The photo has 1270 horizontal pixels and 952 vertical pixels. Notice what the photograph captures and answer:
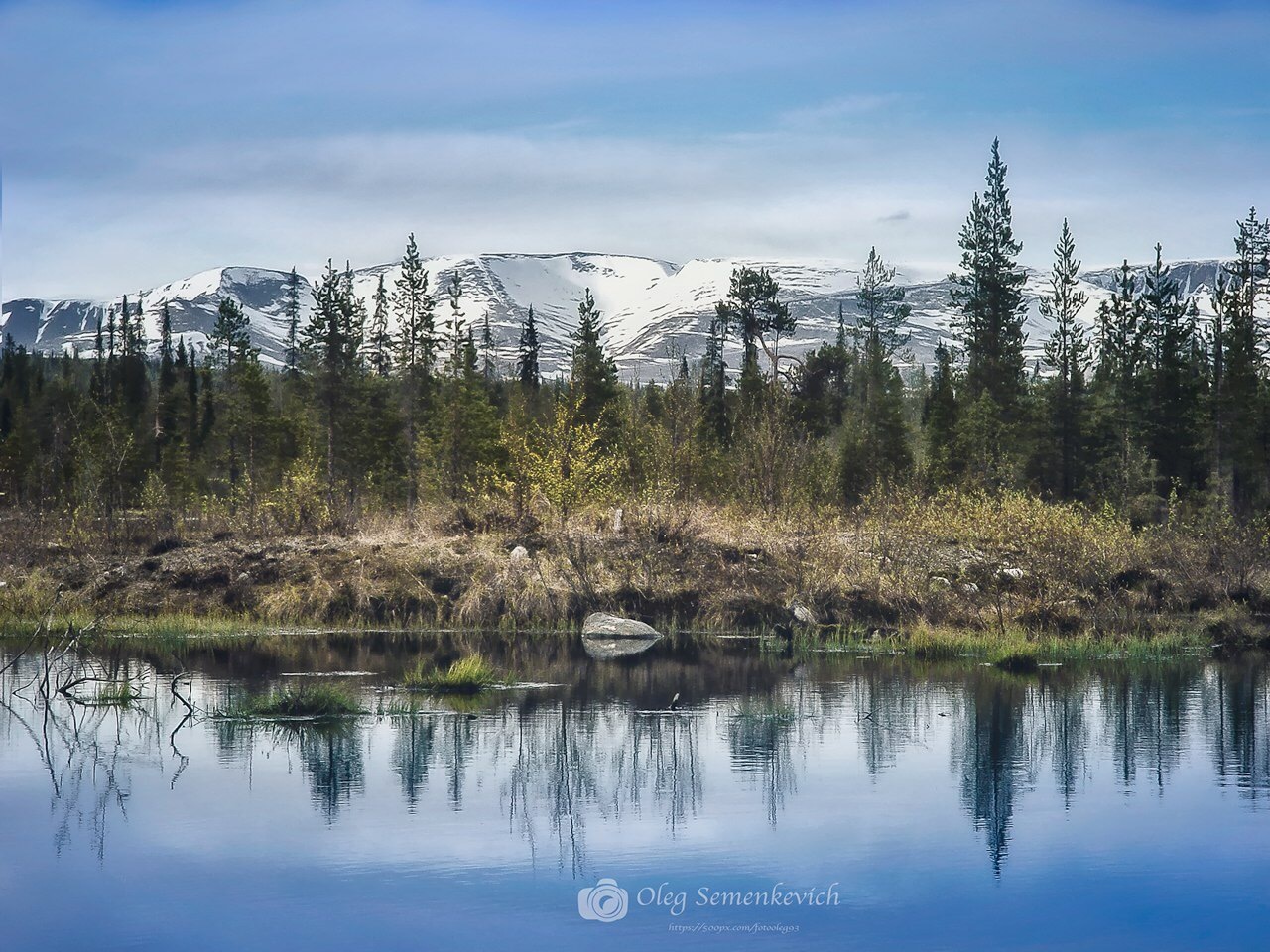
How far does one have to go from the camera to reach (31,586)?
101 feet

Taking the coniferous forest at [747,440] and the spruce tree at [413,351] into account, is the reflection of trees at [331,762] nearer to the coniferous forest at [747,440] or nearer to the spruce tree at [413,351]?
the coniferous forest at [747,440]

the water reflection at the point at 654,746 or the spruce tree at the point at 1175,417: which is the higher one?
the spruce tree at the point at 1175,417

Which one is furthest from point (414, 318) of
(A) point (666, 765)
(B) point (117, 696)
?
(A) point (666, 765)

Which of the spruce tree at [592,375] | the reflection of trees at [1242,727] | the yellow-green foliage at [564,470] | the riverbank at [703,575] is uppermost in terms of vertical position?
the spruce tree at [592,375]

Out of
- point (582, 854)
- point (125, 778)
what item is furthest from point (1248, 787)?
point (125, 778)

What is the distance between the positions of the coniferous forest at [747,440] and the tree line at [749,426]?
16 centimetres

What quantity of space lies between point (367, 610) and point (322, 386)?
30326 millimetres

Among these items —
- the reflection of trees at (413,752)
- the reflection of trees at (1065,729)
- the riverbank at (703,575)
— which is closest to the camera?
the reflection of trees at (413,752)

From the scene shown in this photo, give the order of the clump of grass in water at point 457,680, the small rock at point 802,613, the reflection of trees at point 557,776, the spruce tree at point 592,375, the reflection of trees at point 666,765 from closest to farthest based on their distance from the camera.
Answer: the reflection of trees at point 557,776 < the reflection of trees at point 666,765 < the clump of grass in water at point 457,680 < the small rock at point 802,613 < the spruce tree at point 592,375

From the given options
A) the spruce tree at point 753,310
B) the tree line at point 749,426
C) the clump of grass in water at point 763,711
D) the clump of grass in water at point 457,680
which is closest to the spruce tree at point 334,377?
the tree line at point 749,426

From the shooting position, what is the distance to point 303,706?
19.0 m

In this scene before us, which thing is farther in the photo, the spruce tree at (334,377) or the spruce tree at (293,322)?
the spruce tree at (293,322)

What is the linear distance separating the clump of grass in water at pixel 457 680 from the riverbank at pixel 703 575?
8897mm

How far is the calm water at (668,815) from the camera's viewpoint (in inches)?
444
